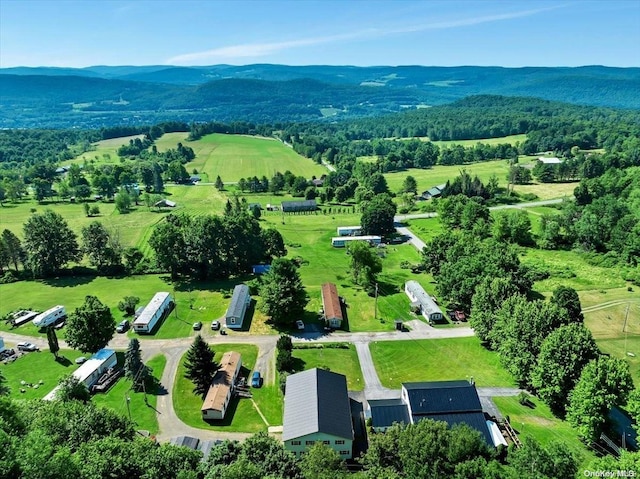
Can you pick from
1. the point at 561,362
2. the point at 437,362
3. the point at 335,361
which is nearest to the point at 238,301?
the point at 335,361

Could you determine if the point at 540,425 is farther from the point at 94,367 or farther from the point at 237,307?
the point at 94,367

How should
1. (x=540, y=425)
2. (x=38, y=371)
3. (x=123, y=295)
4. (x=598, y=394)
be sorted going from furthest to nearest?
(x=123, y=295)
(x=38, y=371)
(x=540, y=425)
(x=598, y=394)

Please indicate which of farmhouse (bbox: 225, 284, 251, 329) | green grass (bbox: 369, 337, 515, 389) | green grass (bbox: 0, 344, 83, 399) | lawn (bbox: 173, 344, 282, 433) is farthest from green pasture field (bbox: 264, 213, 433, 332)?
green grass (bbox: 0, 344, 83, 399)

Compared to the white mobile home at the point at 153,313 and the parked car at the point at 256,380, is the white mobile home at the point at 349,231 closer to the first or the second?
the white mobile home at the point at 153,313

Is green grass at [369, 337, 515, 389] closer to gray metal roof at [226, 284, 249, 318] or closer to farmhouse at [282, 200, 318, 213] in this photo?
gray metal roof at [226, 284, 249, 318]

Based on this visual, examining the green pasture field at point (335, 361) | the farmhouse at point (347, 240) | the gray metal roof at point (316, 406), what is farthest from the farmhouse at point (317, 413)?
the farmhouse at point (347, 240)

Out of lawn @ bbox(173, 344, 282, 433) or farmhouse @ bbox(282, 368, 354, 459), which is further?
lawn @ bbox(173, 344, 282, 433)

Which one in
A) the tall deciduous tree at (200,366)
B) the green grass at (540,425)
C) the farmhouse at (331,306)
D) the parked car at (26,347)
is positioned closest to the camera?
the green grass at (540,425)
